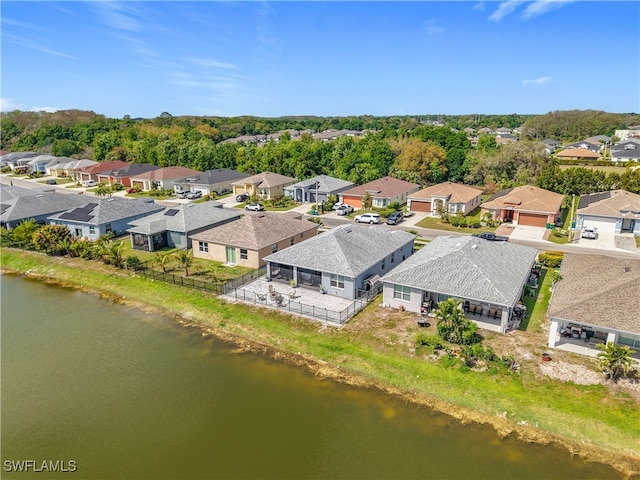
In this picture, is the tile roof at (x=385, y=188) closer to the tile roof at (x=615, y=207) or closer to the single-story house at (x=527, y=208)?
the single-story house at (x=527, y=208)

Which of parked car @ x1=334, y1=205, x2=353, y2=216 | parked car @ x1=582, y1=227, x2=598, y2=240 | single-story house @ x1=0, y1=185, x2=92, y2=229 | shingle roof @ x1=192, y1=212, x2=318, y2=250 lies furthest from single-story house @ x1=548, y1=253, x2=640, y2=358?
single-story house @ x1=0, y1=185, x2=92, y2=229

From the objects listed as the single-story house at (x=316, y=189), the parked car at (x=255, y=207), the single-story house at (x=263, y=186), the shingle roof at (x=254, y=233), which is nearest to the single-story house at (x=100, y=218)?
the shingle roof at (x=254, y=233)

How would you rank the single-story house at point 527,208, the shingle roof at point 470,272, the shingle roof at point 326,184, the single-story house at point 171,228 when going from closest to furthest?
the shingle roof at point 470,272, the single-story house at point 171,228, the single-story house at point 527,208, the shingle roof at point 326,184

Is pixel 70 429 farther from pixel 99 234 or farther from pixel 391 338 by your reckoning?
pixel 99 234

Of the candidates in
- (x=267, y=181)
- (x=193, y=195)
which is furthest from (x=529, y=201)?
(x=193, y=195)

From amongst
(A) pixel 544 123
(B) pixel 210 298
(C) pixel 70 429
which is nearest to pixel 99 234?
(B) pixel 210 298

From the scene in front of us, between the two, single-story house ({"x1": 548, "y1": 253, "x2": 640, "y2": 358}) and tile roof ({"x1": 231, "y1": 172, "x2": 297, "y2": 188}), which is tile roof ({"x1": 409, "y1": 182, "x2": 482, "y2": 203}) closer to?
tile roof ({"x1": 231, "y1": 172, "x2": 297, "y2": 188})

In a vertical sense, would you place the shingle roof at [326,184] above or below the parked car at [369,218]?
above

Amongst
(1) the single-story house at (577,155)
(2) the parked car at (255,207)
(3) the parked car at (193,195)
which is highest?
(1) the single-story house at (577,155)
